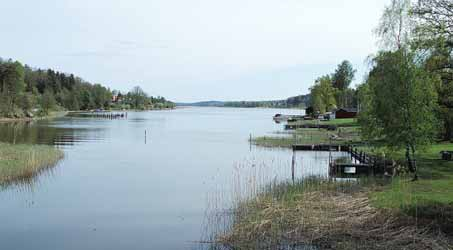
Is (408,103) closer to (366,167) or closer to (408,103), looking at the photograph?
(408,103)

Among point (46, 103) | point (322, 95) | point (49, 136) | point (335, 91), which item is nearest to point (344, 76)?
point (335, 91)

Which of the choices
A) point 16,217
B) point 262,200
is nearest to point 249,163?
point 262,200

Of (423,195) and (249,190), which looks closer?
(423,195)

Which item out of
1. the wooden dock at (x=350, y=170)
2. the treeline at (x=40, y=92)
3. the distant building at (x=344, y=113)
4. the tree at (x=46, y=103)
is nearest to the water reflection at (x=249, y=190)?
the wooden dock at (x=350, y=170)

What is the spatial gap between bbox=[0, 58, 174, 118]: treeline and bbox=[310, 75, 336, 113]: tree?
230 ft

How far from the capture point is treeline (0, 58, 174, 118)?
361 feet

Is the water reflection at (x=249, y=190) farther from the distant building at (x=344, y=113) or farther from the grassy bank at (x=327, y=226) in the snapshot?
the distant building at (x=344, y=113)

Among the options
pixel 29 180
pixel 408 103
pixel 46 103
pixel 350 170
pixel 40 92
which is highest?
pixel 40 92

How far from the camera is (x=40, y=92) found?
160375 millimetres

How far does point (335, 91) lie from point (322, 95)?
380 inches

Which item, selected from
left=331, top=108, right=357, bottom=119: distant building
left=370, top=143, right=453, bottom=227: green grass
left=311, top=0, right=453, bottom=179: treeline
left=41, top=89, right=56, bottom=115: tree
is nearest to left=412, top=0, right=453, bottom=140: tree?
left=311, top=0, right=453, bottom=179: treeline

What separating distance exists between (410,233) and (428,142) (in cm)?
1186

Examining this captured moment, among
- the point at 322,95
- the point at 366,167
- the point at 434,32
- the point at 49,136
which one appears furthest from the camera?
the point at 322,95

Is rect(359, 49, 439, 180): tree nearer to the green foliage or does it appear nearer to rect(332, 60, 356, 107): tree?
the green foliage
